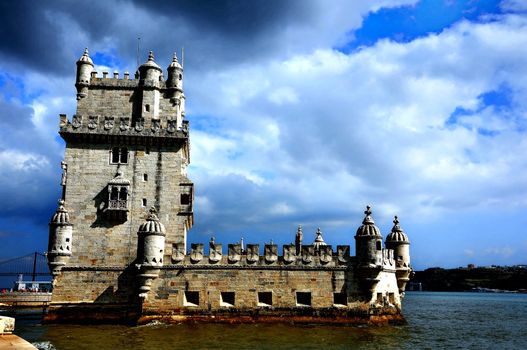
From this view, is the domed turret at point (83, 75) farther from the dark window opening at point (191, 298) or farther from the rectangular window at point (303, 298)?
the rectangular window at point (303, 298)

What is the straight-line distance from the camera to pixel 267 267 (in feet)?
99.2

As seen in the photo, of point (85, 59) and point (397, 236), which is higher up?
point (85, 59)

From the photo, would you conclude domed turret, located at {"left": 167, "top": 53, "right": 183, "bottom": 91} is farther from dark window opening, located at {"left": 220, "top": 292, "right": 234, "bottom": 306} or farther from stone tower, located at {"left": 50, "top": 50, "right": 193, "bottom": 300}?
dark window opening, located at {"left": 220, "top": 292, "right": 234, "bottom": 306}

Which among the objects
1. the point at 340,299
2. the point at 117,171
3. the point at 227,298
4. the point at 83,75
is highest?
the point at 83,75

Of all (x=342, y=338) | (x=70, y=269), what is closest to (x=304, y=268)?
(x=342, y=338)

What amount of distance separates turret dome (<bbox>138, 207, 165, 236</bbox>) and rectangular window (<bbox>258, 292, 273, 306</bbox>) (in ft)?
24.0

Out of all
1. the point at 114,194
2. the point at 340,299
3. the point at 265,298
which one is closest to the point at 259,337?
the point at 265,298

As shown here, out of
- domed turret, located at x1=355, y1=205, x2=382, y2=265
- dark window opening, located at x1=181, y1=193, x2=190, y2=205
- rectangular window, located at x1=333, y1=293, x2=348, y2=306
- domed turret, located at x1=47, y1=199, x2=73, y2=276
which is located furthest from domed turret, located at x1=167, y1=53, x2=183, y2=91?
rectangular window, located at x1=333, y1=293, x2=348, y2=306

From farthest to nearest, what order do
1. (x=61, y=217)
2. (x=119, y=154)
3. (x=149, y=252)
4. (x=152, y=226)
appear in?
(x=119, y=154), (x=61, y=217), (x=152, y=226), (x=149, y=252)

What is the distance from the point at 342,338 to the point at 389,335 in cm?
332

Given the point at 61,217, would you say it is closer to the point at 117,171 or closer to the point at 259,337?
the point at 117,171

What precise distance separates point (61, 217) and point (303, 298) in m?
16.5

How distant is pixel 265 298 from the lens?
98.8 feet

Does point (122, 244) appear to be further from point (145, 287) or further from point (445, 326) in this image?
point (445, 326)
